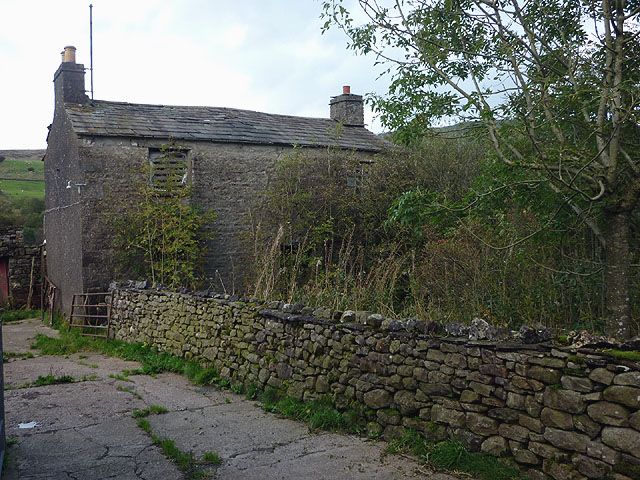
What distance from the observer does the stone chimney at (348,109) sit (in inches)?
815

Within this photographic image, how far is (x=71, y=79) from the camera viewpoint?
646 inches

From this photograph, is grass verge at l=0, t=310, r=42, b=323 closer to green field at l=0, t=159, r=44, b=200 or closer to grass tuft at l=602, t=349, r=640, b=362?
green field at l=0, t=159, r=44, b=200

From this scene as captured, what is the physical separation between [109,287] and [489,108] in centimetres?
1093

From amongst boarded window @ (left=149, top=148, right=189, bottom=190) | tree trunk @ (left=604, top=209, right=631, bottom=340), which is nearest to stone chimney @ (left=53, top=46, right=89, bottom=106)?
boarded window @ (left=149, top=148, right=189, bottom=190)

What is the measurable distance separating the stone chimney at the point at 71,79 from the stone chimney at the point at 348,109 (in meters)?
8.35

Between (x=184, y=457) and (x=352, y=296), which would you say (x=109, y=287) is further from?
(x=184, y=457)

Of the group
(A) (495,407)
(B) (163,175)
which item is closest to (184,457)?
(A) (495,407)

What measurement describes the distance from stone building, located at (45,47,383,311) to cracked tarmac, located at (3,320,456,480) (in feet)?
20.3

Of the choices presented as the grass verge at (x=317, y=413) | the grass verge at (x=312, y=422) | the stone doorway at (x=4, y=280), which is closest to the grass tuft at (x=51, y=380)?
the grass verge at (x=312, y=422)

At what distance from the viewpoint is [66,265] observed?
16.7 m

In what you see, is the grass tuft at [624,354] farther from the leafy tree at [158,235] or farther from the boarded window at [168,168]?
the boarded window at [168,168]

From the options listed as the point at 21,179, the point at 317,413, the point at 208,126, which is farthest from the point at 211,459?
the point at 21,179

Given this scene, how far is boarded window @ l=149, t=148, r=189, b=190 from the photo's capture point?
15531 millimetres

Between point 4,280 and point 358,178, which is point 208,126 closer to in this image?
point 358,178
